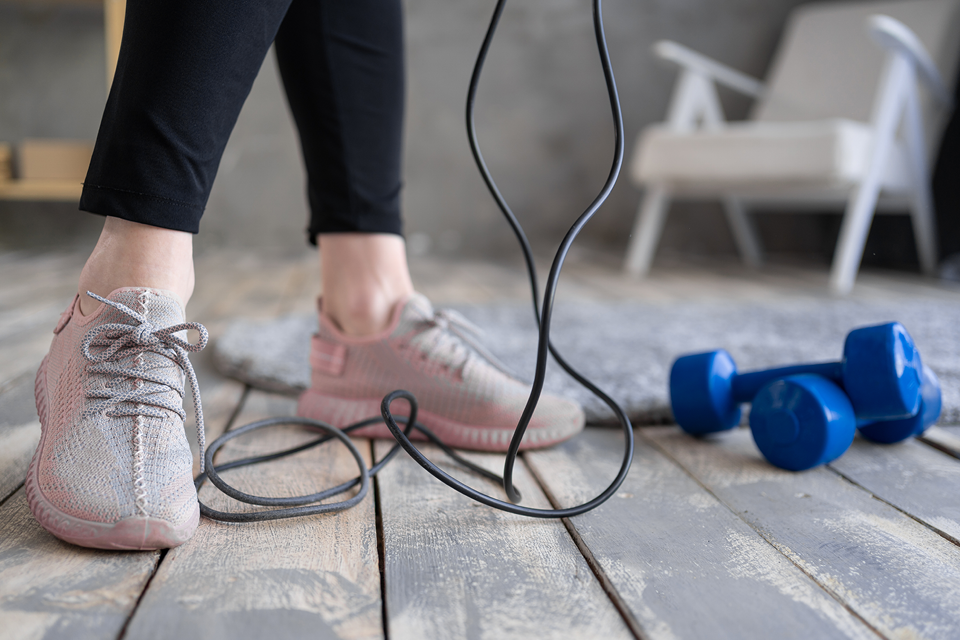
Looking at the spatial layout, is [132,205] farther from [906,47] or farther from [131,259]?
[906,47]

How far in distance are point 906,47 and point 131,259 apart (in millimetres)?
2009

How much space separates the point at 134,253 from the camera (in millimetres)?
461

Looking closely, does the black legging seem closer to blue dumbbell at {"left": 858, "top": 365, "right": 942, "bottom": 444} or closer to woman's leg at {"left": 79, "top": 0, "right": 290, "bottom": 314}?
woman's leg at {"left": 79, "top": 0, "right": 290, "bottom": 314}

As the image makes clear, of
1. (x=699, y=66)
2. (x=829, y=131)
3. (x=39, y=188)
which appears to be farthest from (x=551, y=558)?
(x=39, y=188)

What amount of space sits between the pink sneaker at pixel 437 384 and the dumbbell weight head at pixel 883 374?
0.76ft

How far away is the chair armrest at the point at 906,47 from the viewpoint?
5.69 feet

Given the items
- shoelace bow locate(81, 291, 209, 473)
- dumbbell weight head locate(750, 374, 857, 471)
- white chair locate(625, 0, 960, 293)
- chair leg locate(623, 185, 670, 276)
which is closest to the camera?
shoelace bow locate(81, 291, 209, 473)

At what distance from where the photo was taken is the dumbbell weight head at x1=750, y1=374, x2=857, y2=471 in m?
0.56

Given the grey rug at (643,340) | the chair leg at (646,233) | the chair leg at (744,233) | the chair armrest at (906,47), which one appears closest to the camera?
the grey rug at (643,340)

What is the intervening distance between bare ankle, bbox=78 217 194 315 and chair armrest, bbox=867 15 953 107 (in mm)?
1821

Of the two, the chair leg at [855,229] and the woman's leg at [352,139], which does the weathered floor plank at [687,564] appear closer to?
the woman's leg at [352,139]

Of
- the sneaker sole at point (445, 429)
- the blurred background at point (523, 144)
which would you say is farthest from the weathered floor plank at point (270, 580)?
the blurred background at point (523, 144)

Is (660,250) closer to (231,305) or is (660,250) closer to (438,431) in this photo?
(231,305)

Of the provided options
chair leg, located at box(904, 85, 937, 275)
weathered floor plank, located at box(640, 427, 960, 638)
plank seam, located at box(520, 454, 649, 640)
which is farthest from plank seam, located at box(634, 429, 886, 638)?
chair leg, located at box(904, 85, 937, 275)
